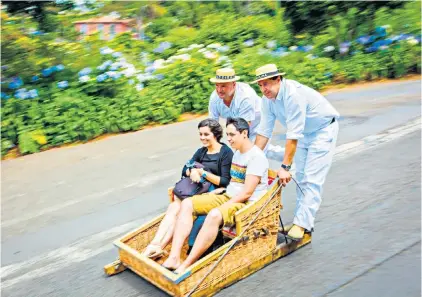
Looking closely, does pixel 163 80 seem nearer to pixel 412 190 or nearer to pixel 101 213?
pixel 101 213

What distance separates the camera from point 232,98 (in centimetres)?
612

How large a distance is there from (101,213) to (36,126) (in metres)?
3.92

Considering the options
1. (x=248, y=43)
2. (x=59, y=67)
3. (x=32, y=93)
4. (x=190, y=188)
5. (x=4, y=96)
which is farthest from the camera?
(x=248, y=43)

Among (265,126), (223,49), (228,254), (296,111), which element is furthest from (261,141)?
(223,49)

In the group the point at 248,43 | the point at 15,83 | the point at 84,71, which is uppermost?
the point at 15,83

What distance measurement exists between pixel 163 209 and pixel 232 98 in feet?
5.85

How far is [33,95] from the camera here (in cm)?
1038

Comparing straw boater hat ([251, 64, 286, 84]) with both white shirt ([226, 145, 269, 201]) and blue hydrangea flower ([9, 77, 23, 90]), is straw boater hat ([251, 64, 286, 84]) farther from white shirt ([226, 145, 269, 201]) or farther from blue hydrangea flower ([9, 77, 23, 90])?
blue hydrangea flower ([9, 77, 23, 90])

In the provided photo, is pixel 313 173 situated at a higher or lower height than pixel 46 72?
lower

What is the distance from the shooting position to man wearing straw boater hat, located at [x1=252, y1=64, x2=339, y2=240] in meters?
5.25

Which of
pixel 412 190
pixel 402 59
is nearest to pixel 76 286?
pixel 412 190

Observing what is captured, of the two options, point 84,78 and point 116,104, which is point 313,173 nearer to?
point 116,104

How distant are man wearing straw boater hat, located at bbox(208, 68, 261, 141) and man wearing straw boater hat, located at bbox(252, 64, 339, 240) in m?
0.42

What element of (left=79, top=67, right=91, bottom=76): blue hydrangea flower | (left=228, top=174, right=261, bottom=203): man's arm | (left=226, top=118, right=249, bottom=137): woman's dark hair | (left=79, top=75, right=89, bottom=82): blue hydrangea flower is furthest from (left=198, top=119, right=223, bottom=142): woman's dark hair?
(left=79, top=67, right=91, bottom=76): blue hydrangea flower
